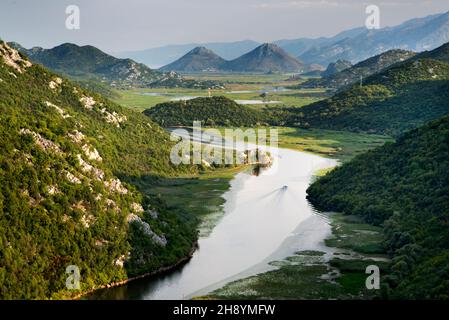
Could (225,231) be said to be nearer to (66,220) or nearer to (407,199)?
(66,220)

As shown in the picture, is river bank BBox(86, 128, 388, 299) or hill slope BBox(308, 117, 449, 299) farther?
river bank BBox(86, 128, 388, 299)

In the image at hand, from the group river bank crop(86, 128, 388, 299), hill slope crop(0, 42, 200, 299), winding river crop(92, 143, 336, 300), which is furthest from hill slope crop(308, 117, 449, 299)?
hill slope crop(0, 42, 200, 299)

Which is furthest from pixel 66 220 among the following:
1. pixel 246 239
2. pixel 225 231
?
pixel 225 231

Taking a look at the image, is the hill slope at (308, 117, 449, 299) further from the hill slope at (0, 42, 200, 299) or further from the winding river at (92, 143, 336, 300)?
the hill slope at (0, 42, 200, 299)

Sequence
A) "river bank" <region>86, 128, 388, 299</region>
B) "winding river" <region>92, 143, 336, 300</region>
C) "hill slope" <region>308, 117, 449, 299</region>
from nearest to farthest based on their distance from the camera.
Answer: "hill slope" <region>308, 117, 449, 299</region>
"river bank" <region>86, 128, 388, 299</region>
"winding river" <region>92, 143, 336, 300</region>

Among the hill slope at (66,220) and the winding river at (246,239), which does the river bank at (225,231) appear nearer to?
the winding river at (246,239)

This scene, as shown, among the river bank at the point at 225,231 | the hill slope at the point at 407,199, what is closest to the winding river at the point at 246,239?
the river bank at the point at 225,231

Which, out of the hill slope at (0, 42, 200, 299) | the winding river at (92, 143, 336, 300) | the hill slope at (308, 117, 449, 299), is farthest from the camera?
the winding river at (92, 143, 336, 300)

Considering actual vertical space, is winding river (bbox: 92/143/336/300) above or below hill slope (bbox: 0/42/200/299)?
below
